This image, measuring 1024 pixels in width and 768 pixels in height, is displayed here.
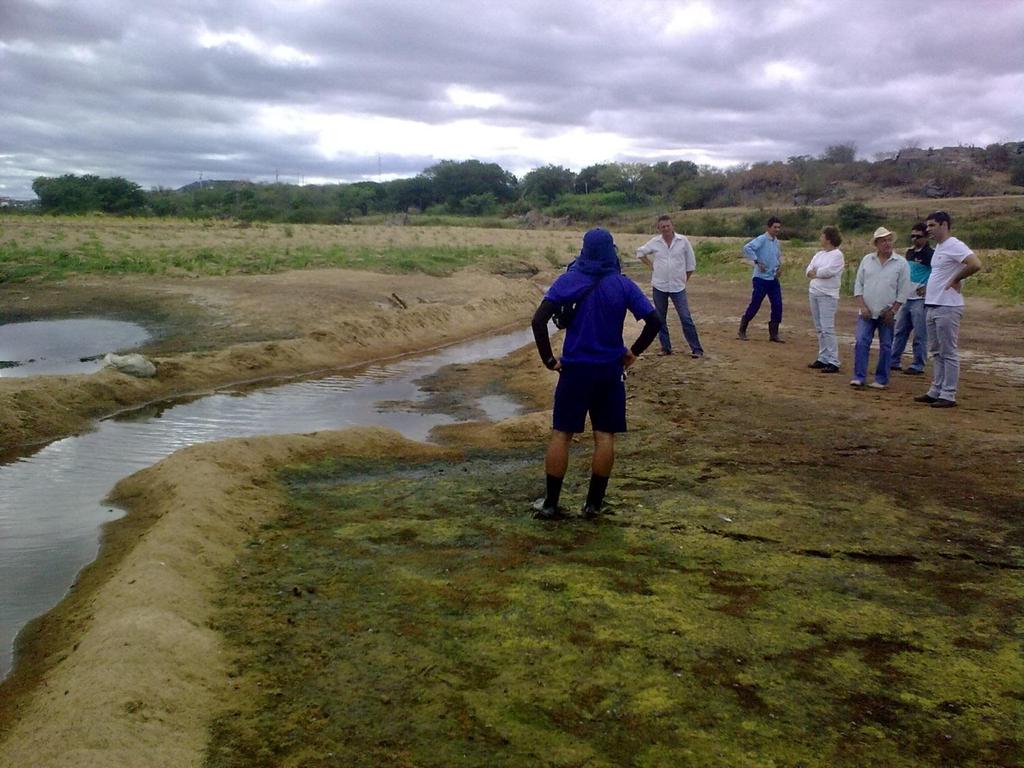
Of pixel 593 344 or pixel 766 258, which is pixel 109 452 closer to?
pixel 593 344

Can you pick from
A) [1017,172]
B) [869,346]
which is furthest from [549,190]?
[869,346]

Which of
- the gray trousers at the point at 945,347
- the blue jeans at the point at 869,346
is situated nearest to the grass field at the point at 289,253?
the blue jeans at the point at 869,346

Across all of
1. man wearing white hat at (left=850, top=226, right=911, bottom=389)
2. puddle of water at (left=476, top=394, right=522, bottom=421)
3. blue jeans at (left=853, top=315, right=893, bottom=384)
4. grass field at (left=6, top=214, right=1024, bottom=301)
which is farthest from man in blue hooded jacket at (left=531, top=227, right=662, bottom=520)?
grass field at (left=6, top=214, right=1024, bottom=301)

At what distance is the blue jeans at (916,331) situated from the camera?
31.6 feet

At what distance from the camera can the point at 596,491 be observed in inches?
214

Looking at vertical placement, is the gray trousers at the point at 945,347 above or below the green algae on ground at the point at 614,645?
above

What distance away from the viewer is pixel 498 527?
17.2 ft

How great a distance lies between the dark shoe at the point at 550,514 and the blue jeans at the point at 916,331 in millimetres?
5845

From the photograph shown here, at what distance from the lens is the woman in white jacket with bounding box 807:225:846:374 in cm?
992

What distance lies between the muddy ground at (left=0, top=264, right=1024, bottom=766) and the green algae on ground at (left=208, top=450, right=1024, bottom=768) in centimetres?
2

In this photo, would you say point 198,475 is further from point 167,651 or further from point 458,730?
point 458,730

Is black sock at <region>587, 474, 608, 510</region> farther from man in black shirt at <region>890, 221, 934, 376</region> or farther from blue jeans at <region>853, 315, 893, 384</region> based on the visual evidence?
man in black shirt at <region>890, 221, 934, 376</region>

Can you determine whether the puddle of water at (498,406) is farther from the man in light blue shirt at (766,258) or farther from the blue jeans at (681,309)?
the man in light blue shirt at (766,258)

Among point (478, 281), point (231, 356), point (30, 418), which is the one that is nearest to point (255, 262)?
point (478, 281)
